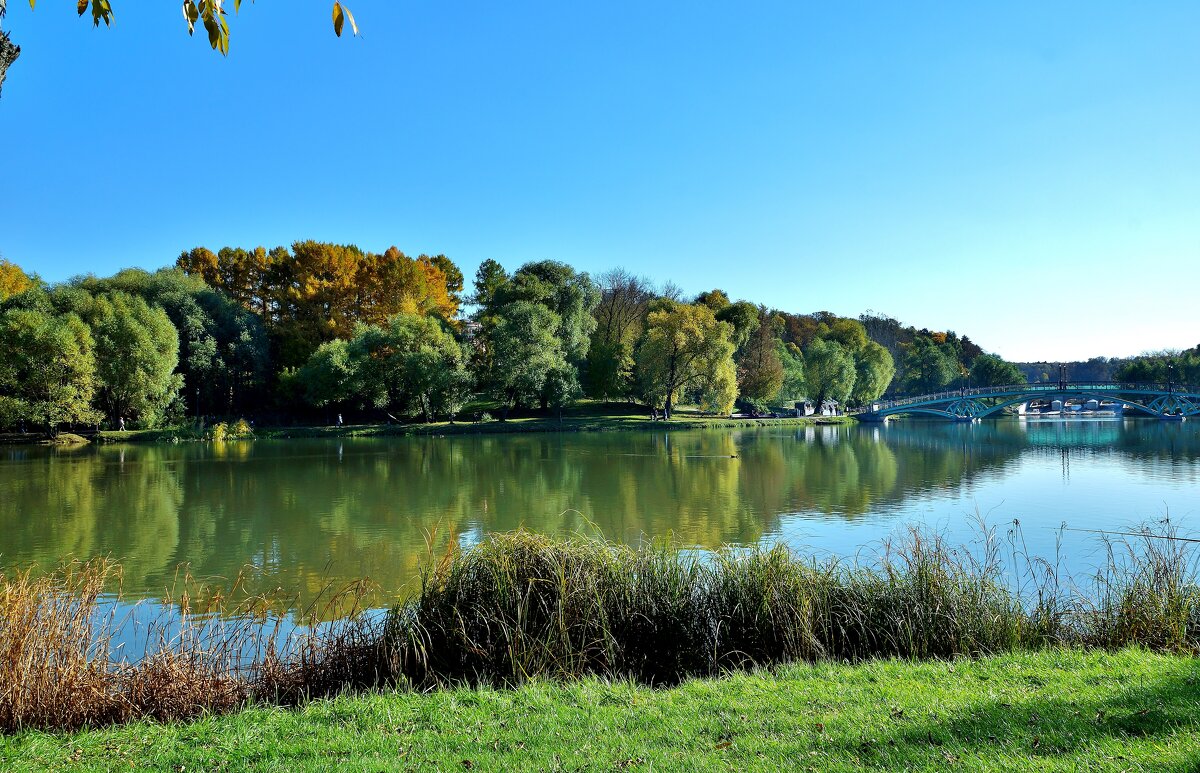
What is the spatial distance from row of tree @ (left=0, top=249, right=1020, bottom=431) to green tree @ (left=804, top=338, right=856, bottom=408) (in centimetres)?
17

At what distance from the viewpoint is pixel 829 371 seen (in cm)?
6531

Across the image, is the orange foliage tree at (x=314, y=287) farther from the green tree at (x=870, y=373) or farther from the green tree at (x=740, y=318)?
the green tree at (x=870, y=373)

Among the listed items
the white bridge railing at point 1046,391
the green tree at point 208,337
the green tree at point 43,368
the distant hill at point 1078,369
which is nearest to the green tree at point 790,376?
the white bridge railing at point 1046,391

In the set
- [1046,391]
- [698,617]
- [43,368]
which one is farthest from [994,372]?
[698,617]

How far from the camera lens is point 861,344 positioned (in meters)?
72.5

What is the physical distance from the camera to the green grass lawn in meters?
3.87

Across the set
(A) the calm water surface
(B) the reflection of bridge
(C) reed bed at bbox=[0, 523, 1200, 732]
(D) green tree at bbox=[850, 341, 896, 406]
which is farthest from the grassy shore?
(C) reed bed at bbox=[0, 523, 1200, 732]

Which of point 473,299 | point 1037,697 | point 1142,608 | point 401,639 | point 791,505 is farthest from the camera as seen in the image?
point 473,299

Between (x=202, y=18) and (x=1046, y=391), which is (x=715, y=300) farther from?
(x=202, y=18)

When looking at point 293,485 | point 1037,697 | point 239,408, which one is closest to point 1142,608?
point 1037,697

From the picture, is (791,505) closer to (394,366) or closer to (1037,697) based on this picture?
(1037,697)

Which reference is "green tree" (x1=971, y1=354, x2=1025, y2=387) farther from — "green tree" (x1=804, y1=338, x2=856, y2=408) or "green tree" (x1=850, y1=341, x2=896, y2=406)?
"green tree" (x1=804, y1=338, x2=856, y2=408)

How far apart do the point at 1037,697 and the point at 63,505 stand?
21.6m

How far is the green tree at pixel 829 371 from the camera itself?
65.4 meters
